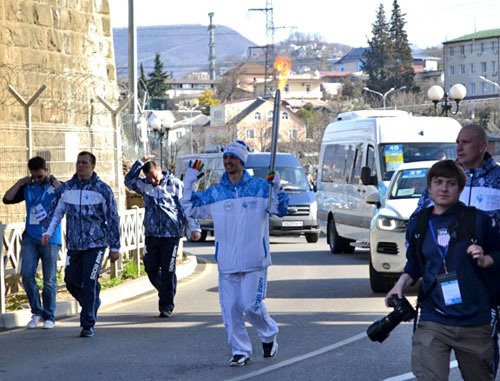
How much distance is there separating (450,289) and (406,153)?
1388 centimetres

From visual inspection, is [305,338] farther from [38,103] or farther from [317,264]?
[317,264]

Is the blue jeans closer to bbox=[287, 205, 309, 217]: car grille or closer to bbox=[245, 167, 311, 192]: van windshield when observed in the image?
bbox=[287, 205, 309, 217]: car grille

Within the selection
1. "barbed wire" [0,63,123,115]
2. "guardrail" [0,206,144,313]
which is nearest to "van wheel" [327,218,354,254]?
"guardrail" [0,206,144,313]

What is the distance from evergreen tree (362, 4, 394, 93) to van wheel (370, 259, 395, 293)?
4304 inches

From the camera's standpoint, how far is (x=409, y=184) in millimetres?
15766

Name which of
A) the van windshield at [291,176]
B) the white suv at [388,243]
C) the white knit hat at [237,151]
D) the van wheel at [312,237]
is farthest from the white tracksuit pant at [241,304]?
the van wheel at [312,237]

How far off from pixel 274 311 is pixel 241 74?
157846 millimetres

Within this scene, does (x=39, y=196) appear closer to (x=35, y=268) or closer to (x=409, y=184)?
(x=35, y=268)

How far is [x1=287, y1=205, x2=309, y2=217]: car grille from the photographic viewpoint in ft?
84.4

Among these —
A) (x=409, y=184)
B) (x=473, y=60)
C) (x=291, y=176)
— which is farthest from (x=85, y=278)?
(x=473, y=60)

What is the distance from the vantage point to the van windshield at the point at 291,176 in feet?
86.7

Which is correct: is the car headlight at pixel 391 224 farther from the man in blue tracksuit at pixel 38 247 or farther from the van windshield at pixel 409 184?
the man in blue tracksuit at pixel 38 247

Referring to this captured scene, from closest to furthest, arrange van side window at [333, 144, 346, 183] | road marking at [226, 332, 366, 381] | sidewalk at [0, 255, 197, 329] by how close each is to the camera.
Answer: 1. road marking at [226, 332, 366, 381]
2. sidewalk at [0, 255, 197, 329]
3. van side window at [333, 144, 346, 183]

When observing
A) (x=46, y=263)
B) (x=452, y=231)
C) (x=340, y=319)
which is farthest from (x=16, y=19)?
(x=452, y=231)
